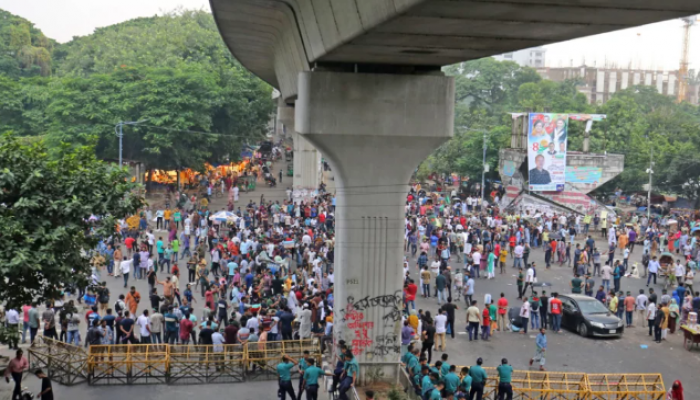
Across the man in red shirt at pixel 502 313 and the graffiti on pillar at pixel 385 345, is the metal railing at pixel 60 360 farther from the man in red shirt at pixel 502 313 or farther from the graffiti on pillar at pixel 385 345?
the man in red shirt at pixel 502 313

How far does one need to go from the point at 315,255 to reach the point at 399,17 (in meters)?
18.0

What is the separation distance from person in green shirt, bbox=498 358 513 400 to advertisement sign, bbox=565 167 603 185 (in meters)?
30.2

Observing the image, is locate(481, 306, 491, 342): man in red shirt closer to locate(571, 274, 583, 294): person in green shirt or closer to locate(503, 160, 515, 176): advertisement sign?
locate(571, 274, 583, 294): person in green shirt

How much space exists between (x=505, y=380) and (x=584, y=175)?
3109 cm

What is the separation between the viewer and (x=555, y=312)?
19.8m

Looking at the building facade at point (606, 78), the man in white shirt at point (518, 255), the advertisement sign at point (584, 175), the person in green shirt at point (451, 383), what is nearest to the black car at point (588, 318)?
the man in white shirt at point (518, 255)

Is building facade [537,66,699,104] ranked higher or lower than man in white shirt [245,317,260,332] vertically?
higher

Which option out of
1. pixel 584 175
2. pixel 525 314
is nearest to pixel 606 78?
pixel 584 175

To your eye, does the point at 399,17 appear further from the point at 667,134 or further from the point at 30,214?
the point at 667,134

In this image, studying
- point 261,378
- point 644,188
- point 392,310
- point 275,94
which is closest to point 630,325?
point 392,310

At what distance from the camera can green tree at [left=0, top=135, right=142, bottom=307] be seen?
12492mm

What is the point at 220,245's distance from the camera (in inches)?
990

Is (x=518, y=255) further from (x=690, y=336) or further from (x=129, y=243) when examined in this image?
(x=129, y=243)

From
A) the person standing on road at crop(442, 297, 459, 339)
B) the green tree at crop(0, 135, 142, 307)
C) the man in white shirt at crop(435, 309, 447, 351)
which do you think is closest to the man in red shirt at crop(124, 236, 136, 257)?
the person standing on road at crop(442, 297, 459, 339)
